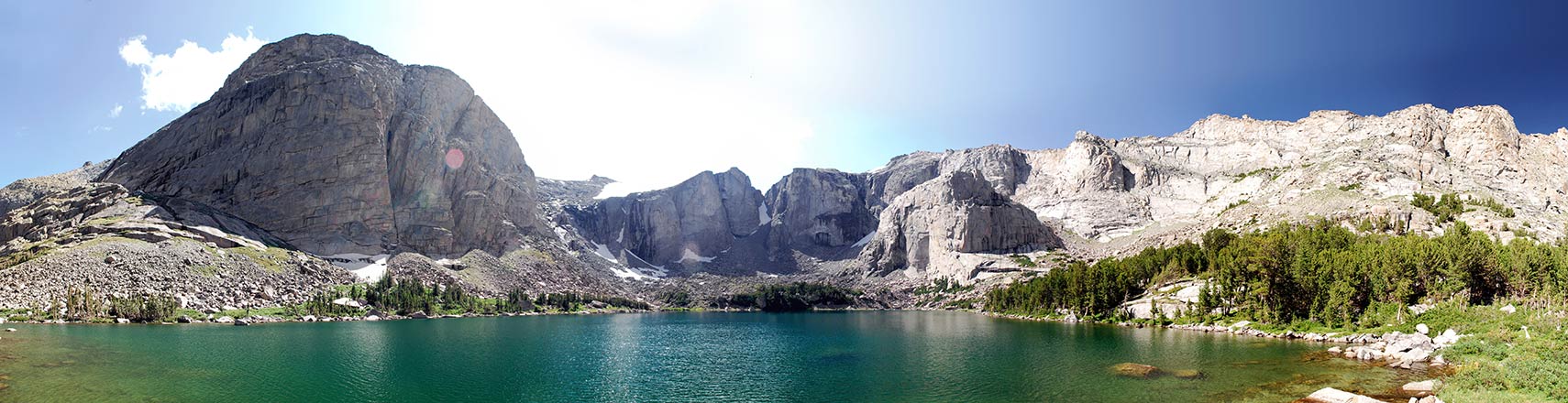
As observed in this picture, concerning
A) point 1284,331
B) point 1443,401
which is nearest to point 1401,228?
point 1284,331

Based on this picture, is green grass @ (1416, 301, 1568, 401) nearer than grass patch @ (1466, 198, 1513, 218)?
Yes

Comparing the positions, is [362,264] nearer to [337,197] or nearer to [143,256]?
[337,197]

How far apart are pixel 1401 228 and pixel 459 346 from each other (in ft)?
457

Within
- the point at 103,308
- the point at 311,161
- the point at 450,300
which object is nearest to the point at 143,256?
the point at 103,308

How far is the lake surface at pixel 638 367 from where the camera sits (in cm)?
3725

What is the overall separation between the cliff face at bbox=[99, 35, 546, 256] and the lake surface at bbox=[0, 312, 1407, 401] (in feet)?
325

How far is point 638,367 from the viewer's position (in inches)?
2087

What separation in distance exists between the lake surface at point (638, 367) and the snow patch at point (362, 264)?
81616 millimetres

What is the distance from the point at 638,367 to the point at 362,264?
144997 millimetres

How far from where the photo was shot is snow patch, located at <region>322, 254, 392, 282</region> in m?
157

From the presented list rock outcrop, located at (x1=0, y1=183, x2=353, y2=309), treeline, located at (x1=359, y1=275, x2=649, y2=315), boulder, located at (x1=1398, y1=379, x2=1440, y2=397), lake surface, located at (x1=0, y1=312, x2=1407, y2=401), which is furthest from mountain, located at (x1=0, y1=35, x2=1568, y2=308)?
boulder, located at (x1=1398, y1=379, x2=1440, y2=397)

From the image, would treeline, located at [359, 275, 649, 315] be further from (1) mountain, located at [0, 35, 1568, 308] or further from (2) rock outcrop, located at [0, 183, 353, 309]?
(2) rock outcrop, located at [0, 183, 353, 309]

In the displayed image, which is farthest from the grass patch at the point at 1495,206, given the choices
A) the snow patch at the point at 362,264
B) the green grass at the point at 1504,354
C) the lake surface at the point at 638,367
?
the snow patch at the point at 362,264

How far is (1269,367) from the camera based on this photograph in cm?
4431
